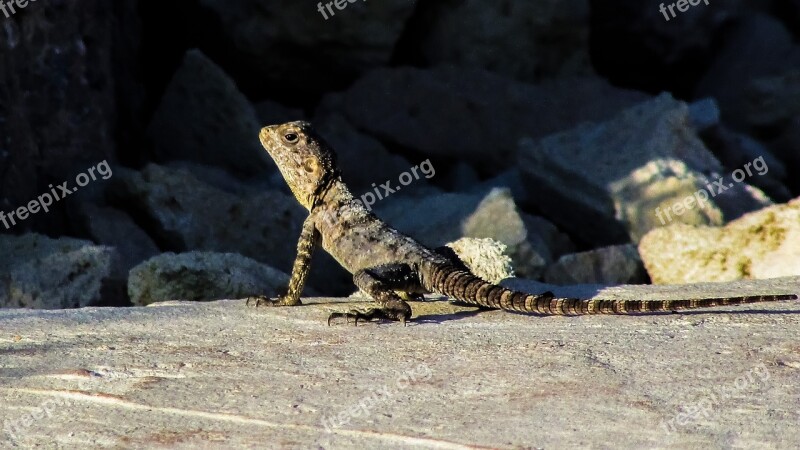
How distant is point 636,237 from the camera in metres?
12.0

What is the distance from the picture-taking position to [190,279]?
8688 mm

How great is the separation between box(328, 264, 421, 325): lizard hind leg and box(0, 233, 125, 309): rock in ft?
9.32

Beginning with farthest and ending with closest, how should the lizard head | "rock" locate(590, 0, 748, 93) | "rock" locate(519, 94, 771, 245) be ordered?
"rock" locate(590, 0, 748, 93), "rock" locate(519, 94, 771, 245), the lizard head

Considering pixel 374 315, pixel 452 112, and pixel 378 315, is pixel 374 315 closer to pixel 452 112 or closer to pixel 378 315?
pixel 378 315

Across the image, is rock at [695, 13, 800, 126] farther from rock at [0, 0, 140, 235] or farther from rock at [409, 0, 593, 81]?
rock at [0, 0, 140, 235]

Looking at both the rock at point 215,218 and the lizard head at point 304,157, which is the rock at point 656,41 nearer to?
the rock at point 215,218

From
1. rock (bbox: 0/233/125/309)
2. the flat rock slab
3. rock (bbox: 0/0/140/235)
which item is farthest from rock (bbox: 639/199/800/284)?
rock (bbox: 0/0/140/235)

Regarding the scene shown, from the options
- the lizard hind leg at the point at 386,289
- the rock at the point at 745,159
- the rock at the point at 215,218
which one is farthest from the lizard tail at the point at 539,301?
the rock at the point at 745,159

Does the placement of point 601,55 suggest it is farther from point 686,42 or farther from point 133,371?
point 133,371

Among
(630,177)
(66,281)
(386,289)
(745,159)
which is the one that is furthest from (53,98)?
(745,159)

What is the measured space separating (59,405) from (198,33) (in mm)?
10031

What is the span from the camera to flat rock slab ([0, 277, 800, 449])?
484 centimetres

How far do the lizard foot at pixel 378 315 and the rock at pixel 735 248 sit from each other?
12.6 ft

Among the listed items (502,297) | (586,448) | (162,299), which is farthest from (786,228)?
(586,448)
